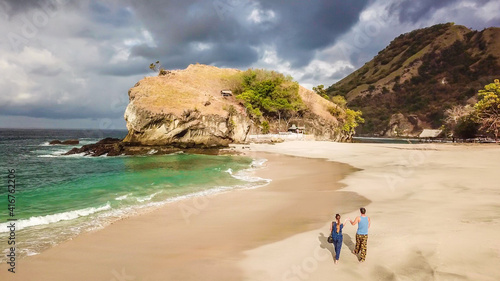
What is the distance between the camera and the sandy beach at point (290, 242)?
7.46 m

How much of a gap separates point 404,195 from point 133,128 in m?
54.0

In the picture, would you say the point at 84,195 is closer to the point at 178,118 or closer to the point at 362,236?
the point at 362,236

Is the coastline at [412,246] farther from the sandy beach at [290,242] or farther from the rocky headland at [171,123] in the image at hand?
the rocky headland at [171,123]

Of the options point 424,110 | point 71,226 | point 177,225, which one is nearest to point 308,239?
point 177,225

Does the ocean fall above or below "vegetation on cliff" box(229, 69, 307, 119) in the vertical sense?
below

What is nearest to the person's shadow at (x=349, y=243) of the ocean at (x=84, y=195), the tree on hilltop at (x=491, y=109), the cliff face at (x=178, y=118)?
the ocean at (x=84, y=195)

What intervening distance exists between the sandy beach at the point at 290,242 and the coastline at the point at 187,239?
35 millimetres

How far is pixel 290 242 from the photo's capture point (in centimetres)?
973

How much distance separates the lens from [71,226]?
12.1 m

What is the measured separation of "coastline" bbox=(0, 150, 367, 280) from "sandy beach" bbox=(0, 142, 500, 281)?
0.03 m

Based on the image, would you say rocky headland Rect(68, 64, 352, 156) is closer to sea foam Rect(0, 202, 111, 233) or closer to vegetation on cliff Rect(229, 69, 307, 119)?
vegetation on cliff Rect(229, 69, 307, 119)

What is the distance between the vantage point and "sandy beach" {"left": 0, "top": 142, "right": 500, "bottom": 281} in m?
7.46

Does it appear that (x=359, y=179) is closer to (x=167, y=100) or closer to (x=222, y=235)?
(x=222, y=235)

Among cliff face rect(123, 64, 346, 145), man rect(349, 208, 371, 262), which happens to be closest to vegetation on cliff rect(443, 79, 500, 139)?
cliff face rect(123, 64, 346, 145)
